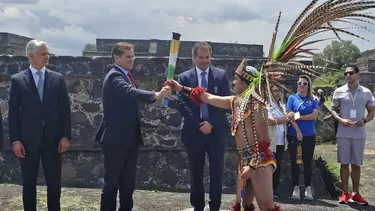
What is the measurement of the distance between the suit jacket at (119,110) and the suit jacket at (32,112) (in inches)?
19.7

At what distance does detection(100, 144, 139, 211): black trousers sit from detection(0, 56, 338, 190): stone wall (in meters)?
2.32

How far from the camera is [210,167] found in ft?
19.9

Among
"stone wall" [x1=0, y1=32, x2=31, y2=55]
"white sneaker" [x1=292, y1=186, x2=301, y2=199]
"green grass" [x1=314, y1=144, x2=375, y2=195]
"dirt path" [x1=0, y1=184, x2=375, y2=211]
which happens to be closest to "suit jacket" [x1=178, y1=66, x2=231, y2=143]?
"dirt path" [x1=0, y1=184, x2=375, y2=211]

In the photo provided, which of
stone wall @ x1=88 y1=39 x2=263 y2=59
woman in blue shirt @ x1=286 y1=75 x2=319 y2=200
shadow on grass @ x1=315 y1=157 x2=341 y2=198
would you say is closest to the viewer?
woman in blue shirt @ x1=286 y1=75 x2=319 y2=200

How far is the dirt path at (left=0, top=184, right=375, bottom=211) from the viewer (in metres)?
6.73

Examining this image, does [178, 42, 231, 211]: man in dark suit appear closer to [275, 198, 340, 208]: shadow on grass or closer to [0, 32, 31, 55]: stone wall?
[275, 198, 340, 208]: shadow on grass

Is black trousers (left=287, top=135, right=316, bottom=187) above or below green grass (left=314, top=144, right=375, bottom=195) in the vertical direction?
above

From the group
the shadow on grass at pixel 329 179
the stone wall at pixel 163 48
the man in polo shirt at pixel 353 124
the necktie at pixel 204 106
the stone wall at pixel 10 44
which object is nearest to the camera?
the necktie at pixel 204 106

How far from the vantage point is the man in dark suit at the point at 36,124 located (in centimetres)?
554

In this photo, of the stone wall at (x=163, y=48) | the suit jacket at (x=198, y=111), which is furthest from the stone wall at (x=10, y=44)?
the suit jacket at (x=198, y=111)

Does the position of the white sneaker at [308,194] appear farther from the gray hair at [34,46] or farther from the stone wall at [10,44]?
the stone wall at [10,44]

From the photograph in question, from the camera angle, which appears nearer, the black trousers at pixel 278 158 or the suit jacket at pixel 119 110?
the suit jacket at pixel 119 110

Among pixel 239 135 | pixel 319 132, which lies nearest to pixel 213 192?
pixel 239 135

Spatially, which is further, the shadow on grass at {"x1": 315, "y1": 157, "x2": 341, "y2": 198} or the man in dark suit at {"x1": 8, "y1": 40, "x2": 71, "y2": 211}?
the shadow on grass at {"x1": 315, "y1": 157, "x2": 341, "y2": 198}
